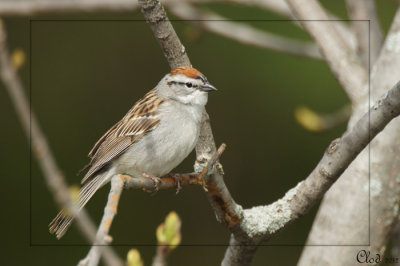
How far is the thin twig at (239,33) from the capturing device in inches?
141

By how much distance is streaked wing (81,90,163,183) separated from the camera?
2.86m

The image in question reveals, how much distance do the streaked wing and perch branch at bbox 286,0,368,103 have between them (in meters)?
0.81

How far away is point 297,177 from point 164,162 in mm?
1966

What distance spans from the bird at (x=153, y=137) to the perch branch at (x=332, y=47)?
0.66m

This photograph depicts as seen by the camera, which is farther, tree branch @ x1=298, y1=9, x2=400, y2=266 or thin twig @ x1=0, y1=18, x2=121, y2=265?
tree branch @ x1=298, y1=9, x2=400, y2=266

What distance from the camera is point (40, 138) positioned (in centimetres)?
147

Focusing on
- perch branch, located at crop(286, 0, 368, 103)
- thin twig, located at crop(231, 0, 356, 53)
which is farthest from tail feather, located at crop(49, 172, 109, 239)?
thin twig, located at crop(231, 0, 356, 53)

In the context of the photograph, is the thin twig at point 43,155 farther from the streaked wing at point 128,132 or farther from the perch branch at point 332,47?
the perch branch at point 332,47

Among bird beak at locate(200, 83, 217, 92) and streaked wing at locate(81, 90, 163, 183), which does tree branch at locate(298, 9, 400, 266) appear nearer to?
bird beak at locate(200, 83, 217, 92)

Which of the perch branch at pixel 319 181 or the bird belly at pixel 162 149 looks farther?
the bird belly at pixel 162 149

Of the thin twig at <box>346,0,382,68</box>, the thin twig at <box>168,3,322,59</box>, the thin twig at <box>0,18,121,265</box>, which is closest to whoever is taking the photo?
the thin twig at <box>0,18,121,265</box>

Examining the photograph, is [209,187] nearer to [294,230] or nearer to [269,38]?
[269,38]

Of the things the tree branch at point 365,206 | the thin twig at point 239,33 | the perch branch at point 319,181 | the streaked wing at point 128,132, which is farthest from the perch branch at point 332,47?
the perch branch at point 319,181


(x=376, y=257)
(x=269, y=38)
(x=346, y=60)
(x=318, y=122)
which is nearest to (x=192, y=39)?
(x=269, y=38)
